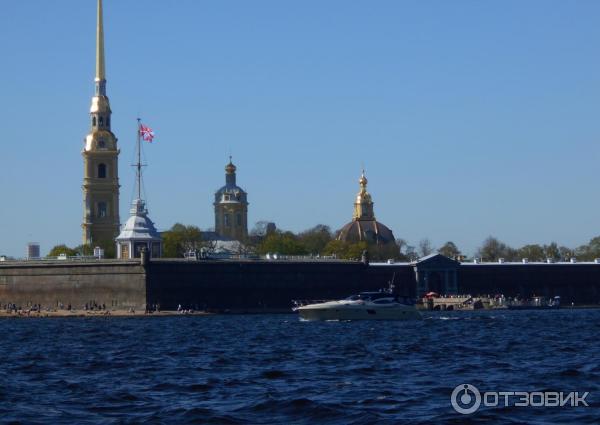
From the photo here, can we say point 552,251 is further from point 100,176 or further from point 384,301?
point 384,301

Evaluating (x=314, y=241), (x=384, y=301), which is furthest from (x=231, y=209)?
(x=384, y=301)

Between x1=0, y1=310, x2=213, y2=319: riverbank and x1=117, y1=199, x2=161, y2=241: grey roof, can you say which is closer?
x1=0, y1=310, x2=213, y2=319: riverbank

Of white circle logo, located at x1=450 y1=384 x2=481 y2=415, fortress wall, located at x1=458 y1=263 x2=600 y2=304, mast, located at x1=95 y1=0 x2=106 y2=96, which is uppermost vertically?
mast, located at x1=95 y1=0 x2=106 y2=96

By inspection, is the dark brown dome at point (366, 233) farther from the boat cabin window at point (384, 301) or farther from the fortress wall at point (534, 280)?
the boat cabin window at point (384, 301)

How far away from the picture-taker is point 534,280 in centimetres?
14788

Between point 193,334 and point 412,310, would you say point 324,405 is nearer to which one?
point 193,334

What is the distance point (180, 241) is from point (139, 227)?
2659cm

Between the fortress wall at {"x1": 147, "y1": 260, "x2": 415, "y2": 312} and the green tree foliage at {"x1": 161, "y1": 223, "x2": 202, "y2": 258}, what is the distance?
23.8 metres

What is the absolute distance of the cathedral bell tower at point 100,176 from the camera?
161500mm

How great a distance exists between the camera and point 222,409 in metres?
37.9

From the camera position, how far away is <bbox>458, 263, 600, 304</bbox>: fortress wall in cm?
14675

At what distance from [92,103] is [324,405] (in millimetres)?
129285

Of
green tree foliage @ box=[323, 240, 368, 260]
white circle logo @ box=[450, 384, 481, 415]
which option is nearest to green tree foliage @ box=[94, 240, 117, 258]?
green tree foliage @ box=[323, 240, 368, 260]

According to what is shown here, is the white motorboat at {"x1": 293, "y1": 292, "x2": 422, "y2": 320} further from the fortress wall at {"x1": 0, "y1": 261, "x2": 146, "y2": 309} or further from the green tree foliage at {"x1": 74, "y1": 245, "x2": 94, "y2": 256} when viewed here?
the green tree foliage at {"x1": 74, "y1": 245, "x2": 94, "y2": 256}
